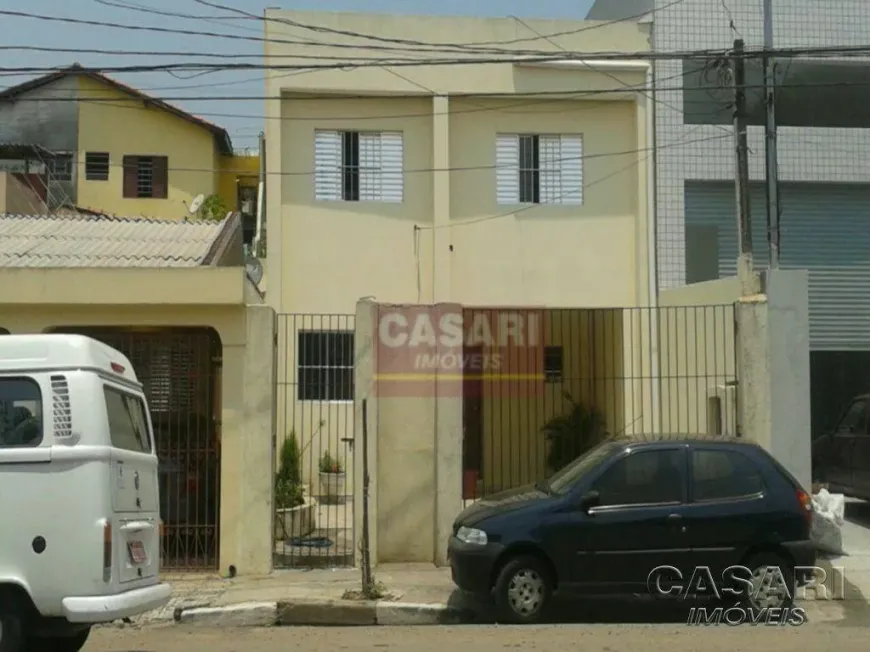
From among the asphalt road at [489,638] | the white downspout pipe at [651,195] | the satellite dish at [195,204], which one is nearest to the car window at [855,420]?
the white downspout pipe at [651,195]

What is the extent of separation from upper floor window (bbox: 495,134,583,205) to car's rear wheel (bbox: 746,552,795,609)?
9.84 m

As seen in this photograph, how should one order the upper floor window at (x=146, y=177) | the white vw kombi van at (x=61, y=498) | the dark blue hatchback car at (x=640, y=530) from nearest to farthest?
1. the white vw kombi van at (x=61, y=498)
2. the dark blue hatchback car at (x=640, y=530)
3. the upper floor window at (x=146, y=177)

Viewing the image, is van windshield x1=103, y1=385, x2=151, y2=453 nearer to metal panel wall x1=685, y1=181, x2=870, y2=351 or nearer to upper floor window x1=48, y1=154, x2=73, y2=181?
metal panel wall x1=685, y1=181, x2=870, y2=351

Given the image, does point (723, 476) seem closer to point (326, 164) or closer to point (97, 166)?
point (326, 164)

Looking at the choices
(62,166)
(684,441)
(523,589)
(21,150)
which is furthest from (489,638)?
(62,166)

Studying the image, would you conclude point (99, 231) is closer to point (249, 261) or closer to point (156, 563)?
point (249, 261)

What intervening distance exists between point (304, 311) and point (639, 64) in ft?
23.4

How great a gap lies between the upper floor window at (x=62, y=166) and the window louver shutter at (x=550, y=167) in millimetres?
17039

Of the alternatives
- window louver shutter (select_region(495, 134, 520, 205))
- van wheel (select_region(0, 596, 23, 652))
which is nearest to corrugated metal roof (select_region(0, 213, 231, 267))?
window louver shutter (select_region(495, 134, 520, 205))

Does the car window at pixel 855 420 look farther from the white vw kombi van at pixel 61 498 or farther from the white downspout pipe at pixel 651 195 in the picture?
the white vw kombi van at pixel 61 498

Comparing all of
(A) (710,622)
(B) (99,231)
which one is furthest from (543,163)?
(A) (710,622)

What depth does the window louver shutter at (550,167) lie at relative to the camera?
18.7 m

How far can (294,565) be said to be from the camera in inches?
483

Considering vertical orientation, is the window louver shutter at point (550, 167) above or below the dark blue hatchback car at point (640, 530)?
above
